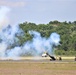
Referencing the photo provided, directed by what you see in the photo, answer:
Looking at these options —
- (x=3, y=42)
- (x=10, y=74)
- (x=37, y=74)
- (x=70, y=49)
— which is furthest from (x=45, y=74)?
(x=70, y=49)

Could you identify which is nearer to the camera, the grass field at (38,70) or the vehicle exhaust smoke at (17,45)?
the grass field at (38,70)

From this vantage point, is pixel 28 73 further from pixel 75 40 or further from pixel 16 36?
pixel 75 40

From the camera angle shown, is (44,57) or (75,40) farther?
(75,40)

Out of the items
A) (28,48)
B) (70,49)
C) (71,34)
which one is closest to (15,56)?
(28,48)

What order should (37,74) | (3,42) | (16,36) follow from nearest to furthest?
(37,74) → (3,42) → (16,36)

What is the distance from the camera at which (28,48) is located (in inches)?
3625

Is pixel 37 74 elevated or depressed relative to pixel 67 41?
depressed

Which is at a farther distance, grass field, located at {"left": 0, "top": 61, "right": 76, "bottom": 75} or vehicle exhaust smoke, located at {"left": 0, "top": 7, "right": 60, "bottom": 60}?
vehicle exhaust smoke, located at {"left": 0, "top": 7, "right": 60, "bottom": 60}

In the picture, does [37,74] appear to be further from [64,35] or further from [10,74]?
[64,35]

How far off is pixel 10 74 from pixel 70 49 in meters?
79.0

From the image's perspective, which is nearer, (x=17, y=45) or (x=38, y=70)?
(x=38, y=70)

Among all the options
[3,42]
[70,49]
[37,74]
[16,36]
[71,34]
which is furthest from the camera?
[71,34]

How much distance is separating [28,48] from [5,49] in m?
6.47

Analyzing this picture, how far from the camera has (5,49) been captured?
87.6m
